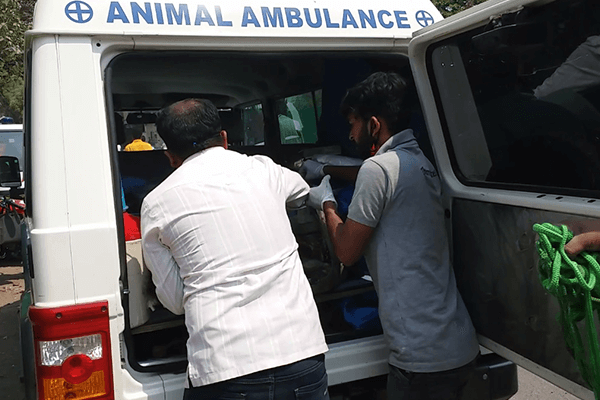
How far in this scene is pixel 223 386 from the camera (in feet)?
5.84

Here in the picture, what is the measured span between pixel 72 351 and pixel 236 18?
119 centimetres

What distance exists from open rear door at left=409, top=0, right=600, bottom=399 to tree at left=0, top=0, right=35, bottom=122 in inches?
472

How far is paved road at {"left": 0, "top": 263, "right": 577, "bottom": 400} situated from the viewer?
12.0 ft

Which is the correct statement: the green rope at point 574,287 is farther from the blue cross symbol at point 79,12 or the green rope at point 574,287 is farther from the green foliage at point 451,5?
the green foliage at point 451,5

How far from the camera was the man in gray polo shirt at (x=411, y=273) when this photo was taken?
211 centimetres

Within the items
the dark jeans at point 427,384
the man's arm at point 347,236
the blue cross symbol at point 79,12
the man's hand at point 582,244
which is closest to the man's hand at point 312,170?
the man's arm at point 347,236

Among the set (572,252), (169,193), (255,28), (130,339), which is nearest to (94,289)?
(130,339)

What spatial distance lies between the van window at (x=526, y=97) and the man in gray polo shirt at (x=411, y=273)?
245 mm

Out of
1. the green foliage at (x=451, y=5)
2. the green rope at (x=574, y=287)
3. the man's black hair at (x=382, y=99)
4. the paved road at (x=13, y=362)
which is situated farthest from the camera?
the green foliage at (x=451, y=5)

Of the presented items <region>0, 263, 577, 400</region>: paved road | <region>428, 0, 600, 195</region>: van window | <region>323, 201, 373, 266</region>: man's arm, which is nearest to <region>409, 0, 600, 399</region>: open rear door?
<region>428, 0, 600, 195</region>: van window

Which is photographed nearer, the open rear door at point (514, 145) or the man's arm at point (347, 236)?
the open rear door at point (514, 145)

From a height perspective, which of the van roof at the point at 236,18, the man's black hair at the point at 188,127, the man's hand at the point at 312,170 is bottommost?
the man's hand at the point at 312,170

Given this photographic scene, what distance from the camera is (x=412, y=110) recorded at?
8.26 feet

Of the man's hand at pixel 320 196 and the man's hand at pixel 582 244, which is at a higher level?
the man's hand at pixel 320 196
